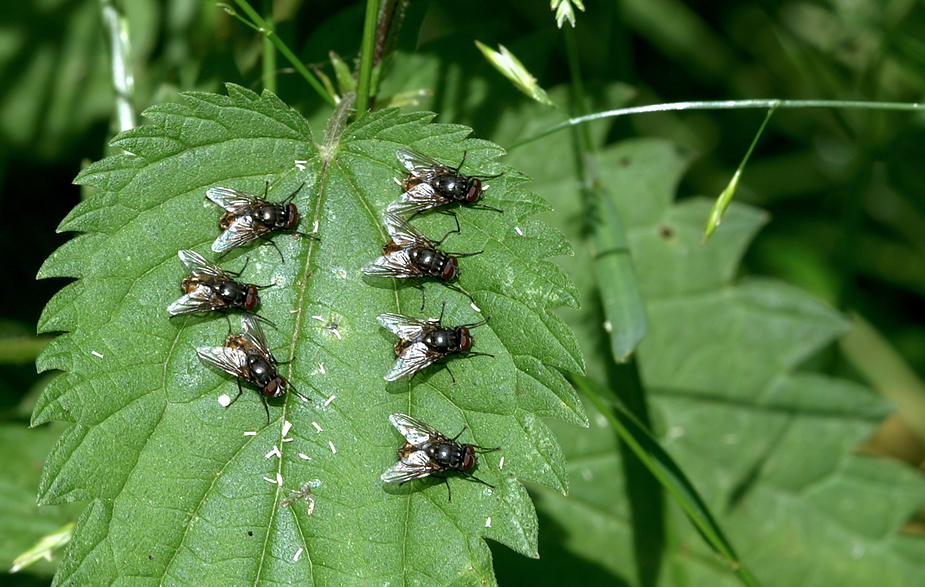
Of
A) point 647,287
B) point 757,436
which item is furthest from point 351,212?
point 757,436

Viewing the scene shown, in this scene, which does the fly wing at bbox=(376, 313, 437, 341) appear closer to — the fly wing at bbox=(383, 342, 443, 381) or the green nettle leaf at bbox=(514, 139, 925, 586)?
the fly wing at bbox=(383, 342, 443, 381)

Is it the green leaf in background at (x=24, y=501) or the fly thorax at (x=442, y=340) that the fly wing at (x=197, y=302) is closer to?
the fly thorax at (x=442, y=340)

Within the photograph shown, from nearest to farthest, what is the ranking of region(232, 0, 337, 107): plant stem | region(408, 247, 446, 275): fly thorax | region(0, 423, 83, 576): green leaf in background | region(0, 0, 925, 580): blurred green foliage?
region(408, 247, 446, 275): fly thorax, region(232, 0, 337, 107): plant stem, region(0, 423, 83, 576): green leaf in background, region(0, 0, 925, 580): blurred green foliage

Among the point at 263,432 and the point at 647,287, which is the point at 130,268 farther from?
the point at 647,287

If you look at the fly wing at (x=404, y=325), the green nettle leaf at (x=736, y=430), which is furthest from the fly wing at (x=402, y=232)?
the green nettle leaf at (x=736, y=430)

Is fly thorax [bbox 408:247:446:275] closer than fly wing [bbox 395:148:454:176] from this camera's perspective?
Yes

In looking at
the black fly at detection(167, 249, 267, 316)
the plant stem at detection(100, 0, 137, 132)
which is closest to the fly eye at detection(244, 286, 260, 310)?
the black fly at detection(167, 249, 267, 316)

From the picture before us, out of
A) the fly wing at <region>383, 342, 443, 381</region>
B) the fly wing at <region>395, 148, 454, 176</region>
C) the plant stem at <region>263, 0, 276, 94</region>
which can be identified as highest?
the plant stem at <region>263, 0, 276, 94</region>
